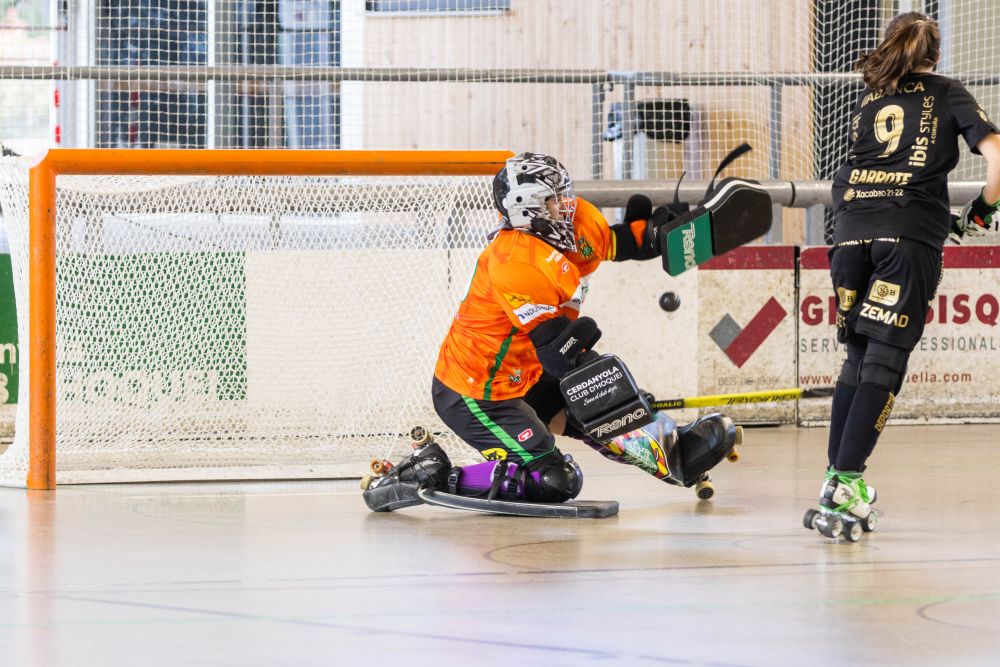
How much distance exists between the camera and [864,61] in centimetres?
404

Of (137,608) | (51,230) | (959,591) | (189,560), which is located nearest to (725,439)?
(959,591)

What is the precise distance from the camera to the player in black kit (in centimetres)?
385

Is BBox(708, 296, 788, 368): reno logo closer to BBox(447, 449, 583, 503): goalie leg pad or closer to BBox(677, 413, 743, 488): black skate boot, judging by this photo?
BBox(677, 413, 743, 488): black skate boot

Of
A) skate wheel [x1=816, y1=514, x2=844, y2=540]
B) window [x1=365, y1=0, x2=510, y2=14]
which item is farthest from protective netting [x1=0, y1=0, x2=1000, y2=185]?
skate wheel [x1=816, y1=514, x2=844, y2=540]

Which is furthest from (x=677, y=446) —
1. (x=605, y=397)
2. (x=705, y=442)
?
(x=605, y=397)

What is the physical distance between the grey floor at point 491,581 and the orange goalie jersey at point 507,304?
464 millimetres

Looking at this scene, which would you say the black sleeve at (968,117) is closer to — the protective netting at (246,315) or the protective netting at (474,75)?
the protective netting at (246,315)

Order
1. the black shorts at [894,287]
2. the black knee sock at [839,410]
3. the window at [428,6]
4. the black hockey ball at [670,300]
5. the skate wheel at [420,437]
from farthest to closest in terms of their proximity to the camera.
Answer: the window at [428,6]
the black hockey ball at [670,300]
the skate wheel at [420,437]
the black knee sock at [839,410]
the black shorts at [894,287]

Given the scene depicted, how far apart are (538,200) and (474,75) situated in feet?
15.5

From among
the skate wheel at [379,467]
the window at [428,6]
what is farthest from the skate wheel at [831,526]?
the window at [428,6]

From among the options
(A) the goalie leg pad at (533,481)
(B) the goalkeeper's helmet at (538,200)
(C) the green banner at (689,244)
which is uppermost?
(B) the goalkeeper's helmet at (538,200)

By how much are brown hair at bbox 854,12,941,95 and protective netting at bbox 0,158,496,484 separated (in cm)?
235

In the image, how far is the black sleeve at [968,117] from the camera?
380 centimetres

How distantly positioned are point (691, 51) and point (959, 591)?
6.97m
